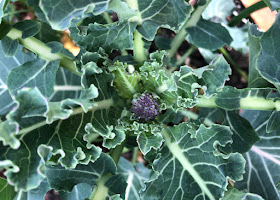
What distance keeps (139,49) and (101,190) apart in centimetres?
36

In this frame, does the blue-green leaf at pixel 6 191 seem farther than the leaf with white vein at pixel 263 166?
No

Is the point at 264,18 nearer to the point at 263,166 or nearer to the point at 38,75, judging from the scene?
the point at 263,166

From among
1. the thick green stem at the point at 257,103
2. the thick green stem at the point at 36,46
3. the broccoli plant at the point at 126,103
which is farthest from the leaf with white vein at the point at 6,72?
the thick green stem at the point at 257,103

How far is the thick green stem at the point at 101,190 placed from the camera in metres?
0.77

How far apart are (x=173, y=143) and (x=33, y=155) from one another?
0.36 metres

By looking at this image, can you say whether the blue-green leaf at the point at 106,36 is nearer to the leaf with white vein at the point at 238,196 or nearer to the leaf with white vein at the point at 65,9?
the leaf with white vein at the point at 65,9

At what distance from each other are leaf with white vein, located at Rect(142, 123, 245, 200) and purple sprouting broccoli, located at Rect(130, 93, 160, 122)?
0.26 feet

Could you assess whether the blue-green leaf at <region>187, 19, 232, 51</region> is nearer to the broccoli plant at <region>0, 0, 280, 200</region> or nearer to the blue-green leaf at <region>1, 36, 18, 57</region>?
the broccoli plant at <region>0, 0, 280, 200</region>

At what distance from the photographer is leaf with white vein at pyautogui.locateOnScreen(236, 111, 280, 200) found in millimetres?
942

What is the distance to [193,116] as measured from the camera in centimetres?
112

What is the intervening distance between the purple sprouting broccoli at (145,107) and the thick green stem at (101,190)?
0.57 feet

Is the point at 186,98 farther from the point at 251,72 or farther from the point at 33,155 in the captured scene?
the point at 33,155

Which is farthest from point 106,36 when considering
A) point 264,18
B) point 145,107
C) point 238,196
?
point 264,18

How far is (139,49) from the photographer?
0.84 meters
